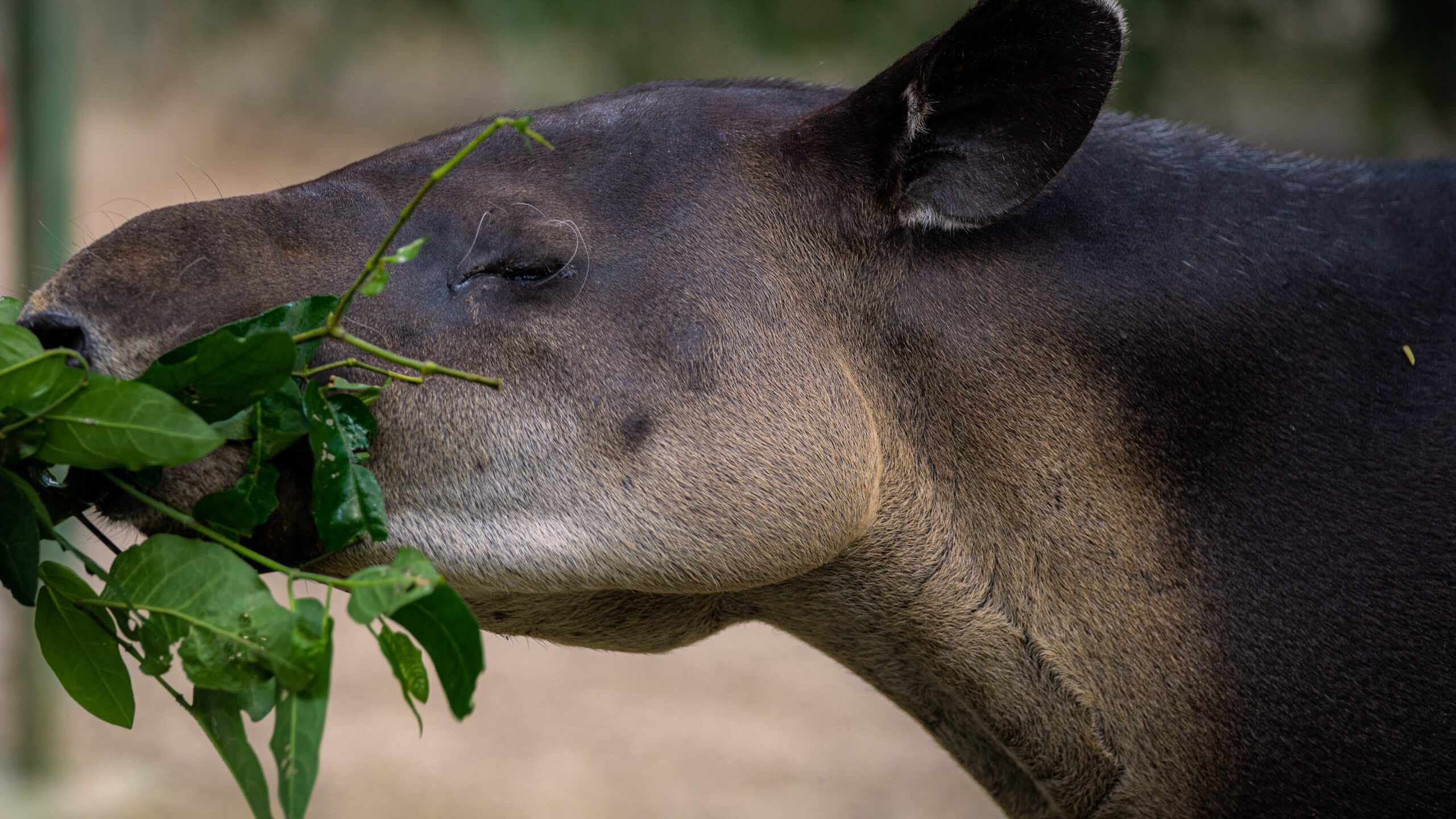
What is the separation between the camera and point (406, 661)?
1.84 metres

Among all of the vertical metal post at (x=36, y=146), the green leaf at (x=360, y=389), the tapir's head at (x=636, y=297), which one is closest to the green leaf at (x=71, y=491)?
the tapir's head at (x=636, y=297)

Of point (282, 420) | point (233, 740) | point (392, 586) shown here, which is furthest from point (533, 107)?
point (392, 586)

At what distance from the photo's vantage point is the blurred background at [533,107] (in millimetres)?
5969

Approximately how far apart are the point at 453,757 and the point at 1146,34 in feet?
20.2

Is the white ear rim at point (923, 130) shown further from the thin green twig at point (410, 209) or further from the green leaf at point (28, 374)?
the green leaf at point (28, 374)

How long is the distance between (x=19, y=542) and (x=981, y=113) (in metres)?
1.70

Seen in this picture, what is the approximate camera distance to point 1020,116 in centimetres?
243

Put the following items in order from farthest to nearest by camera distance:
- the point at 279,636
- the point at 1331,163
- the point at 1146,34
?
the point at 1146,34
the point at 1331,163
the point at 279,636

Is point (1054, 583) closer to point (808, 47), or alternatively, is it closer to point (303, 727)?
point (303, 727)

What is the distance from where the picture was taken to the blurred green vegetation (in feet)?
29.2

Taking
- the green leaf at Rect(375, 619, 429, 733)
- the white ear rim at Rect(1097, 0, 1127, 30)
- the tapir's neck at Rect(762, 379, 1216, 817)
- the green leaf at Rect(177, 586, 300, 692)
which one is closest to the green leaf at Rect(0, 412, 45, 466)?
the green leaf at Rect(177, 586, 300, 692)

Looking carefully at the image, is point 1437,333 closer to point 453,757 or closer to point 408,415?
point 408,415

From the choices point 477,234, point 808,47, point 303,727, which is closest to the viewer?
point 303,727

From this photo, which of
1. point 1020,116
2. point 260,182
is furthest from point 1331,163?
point 260,182
